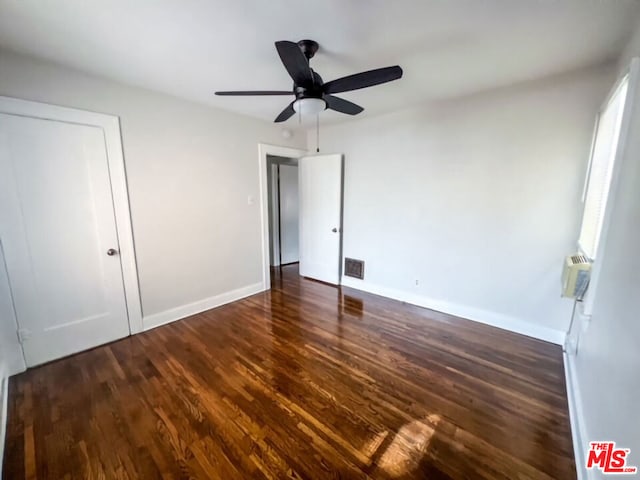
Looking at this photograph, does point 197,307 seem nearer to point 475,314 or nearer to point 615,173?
point 475,314

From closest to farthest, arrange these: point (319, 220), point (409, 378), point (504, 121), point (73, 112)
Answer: point (409, 378) < point (73, 112) < point (504, 121) < point (319, 220)

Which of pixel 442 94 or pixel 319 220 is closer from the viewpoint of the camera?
pixel 442 94

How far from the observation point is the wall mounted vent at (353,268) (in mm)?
3904

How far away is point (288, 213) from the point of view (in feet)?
17.4

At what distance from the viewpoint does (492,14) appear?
4.90 feet

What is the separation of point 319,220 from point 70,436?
338 centimetres

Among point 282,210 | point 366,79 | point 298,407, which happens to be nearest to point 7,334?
point 298,407

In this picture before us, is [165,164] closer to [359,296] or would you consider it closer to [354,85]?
[354,85]

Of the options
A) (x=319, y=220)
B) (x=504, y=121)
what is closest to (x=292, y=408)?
(x=319, y=220)

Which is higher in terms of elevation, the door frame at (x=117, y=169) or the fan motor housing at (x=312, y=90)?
the fan motor housing at (x=312, y=90)

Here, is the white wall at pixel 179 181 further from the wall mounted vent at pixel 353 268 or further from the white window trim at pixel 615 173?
the white window trim at pixel 615 173

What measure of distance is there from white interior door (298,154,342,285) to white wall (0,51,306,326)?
833 mm

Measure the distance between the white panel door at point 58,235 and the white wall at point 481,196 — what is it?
9.71ft

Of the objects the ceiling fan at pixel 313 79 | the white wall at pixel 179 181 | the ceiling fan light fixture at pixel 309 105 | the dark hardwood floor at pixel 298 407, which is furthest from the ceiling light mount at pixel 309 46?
the dark hardwood floor at pixel 298 407
